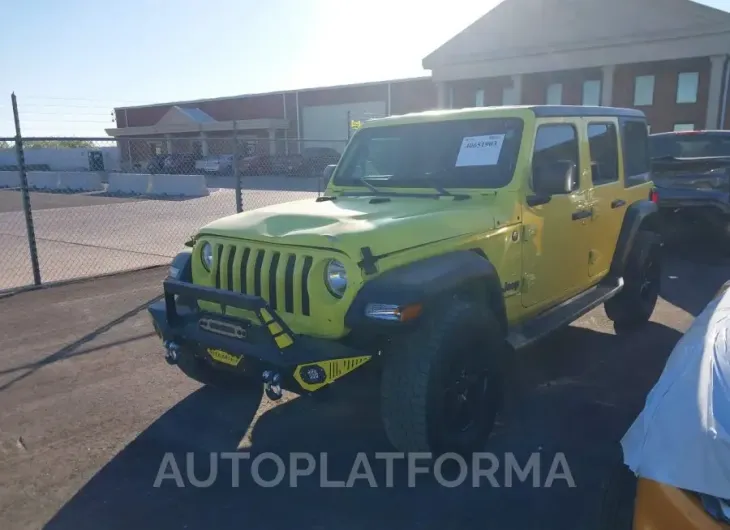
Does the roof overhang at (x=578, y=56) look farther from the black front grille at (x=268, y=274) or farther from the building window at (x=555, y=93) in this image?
the black front grille at (x=268, y=274)

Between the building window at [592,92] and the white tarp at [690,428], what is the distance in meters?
29.0

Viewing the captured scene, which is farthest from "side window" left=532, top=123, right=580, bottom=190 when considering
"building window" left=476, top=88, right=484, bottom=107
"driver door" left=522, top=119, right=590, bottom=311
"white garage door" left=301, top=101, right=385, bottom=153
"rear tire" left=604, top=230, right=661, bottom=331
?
"white garage door" left=301, top=101, right=385, bottom=153

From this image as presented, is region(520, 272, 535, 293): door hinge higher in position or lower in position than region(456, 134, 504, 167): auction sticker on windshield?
lower

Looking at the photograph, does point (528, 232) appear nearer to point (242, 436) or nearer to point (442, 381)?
point (442, 381)

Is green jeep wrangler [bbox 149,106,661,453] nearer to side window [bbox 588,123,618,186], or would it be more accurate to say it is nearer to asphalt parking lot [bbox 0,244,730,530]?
side window [bbox 588,123,618,186]

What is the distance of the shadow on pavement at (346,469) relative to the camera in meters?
3.03

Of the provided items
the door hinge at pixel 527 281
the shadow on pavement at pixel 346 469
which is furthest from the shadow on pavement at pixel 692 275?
the door hinge at pixel 527 281

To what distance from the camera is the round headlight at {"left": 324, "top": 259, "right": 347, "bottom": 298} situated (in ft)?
10.3

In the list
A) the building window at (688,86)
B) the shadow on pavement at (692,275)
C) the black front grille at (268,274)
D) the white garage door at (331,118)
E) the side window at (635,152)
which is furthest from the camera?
the white garage door at (331,118)

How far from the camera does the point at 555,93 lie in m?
29.9

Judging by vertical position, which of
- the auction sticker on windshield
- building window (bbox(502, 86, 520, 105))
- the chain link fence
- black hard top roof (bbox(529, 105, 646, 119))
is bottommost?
the chain link fence

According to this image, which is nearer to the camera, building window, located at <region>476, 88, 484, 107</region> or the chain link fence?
the chain link fence

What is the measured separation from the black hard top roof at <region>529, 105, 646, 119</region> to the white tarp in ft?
7.65

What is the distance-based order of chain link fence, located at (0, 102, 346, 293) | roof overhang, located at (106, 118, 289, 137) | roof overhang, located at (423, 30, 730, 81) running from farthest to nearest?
roof overhang, located at (106, 118, 289, 137), roof overhang, located at (423, 30, 730, 81), chain link fence, located at (0, 102, 346, 293)
